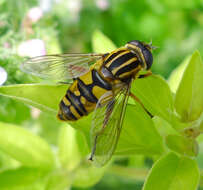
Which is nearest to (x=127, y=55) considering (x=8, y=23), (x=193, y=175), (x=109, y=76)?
(x=109, y=76)

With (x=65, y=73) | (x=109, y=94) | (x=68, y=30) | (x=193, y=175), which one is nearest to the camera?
(x=193, y=175)

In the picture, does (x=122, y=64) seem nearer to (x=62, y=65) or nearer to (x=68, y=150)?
(x=62, y=65)

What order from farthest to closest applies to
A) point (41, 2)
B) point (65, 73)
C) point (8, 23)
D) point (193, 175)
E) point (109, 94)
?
1. point (41, 2)
2. point (8, 23)
3. point (65, 73)
4. point (109, 94)
5. point (193, 175)

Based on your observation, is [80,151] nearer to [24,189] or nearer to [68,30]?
[24,189]

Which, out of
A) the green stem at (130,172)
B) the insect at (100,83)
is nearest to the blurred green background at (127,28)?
the green stem at (130,172)

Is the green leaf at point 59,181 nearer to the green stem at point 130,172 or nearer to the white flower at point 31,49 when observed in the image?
the green stem at point 130,172

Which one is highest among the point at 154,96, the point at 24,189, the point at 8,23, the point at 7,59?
the point at 8,23

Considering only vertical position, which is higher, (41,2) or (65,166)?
(41,2)

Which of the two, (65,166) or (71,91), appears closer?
(71,91)

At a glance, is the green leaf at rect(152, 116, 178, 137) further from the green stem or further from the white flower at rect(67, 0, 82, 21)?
the white flower at rect(67, 0, 82, 21)
